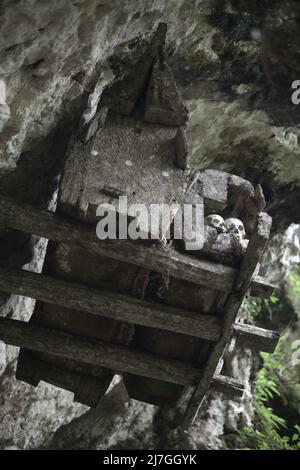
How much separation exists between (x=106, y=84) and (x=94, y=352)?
155cm

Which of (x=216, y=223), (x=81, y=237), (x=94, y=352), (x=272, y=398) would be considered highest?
(x=216, y=223)

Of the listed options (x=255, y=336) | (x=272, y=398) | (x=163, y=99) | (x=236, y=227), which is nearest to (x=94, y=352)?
(x=255, y=336)

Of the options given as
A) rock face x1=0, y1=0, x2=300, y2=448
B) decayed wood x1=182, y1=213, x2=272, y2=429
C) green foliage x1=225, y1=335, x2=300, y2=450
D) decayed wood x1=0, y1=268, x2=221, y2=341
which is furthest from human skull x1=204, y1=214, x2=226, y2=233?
green foliage x1=225, y1=335, x2=300, y2=450

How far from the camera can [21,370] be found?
3.06m

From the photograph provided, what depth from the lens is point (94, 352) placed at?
287cm

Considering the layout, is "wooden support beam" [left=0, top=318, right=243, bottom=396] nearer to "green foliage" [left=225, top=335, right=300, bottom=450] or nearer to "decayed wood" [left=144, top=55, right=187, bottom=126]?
"decayed wood" [left=144, top=55, right=187, bottom=126]

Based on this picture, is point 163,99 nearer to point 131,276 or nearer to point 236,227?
point 236,227

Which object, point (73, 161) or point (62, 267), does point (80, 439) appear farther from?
point (73, 161)

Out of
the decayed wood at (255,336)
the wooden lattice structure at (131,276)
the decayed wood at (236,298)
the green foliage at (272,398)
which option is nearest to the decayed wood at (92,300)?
the wooden lattice structure at (131,276)

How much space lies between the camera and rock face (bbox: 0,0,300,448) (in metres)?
2.52

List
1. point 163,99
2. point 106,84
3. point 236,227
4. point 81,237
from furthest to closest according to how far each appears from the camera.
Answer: point 106,84 < point 236,227 < point 163,99 < point 81,237

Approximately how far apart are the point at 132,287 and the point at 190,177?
2.78 ft

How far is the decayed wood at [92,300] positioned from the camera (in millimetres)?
2699

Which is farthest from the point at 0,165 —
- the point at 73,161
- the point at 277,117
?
the point at 277,117
